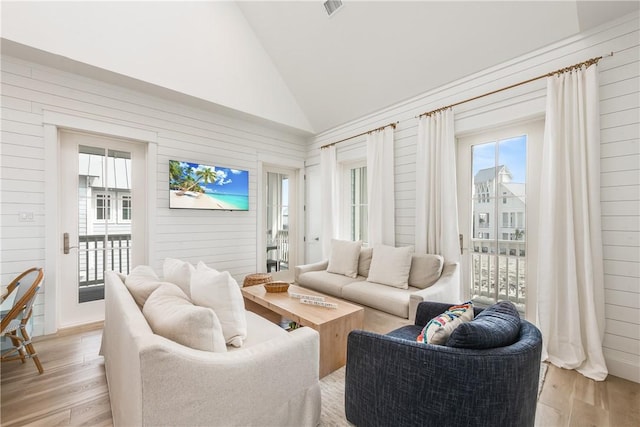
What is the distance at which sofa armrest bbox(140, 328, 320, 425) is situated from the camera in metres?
→ 0.95

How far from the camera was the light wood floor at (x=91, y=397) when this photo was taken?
5.27ft

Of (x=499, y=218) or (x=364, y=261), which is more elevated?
(x=499, y=218)

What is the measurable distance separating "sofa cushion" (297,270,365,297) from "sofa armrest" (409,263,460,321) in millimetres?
907

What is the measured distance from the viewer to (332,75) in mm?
3592

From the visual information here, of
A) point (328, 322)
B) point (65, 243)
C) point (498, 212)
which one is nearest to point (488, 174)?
point (498, 212)

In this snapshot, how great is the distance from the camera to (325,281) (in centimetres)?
324

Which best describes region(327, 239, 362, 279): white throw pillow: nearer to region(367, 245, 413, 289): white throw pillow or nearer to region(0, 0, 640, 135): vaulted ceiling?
region(367, 245, 413, 289): white throw pillow

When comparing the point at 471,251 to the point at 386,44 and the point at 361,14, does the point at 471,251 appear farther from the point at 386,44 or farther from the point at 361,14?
the point at 361,14

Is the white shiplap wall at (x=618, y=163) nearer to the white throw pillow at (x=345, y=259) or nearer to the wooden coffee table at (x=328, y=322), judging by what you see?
the wooden coffee table at (x=328, y=322)

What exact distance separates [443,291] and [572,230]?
1.12 meters

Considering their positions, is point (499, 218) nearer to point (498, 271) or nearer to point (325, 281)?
point (498, 271)

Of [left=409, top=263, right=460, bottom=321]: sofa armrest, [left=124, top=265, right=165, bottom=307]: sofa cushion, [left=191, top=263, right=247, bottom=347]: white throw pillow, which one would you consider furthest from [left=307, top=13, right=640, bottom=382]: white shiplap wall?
[left=124, top=265, right=165, bottom=307]: sofa cushion

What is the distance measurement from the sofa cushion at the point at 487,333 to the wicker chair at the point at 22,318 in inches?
104

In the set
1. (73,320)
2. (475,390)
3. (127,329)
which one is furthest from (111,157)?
(475,390)
